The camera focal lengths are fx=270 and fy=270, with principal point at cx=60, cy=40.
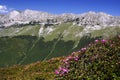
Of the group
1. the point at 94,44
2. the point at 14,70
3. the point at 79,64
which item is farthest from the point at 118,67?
the point at 14,70

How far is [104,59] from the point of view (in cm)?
1512

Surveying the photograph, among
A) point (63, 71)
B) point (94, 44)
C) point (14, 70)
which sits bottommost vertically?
point (14, 70)

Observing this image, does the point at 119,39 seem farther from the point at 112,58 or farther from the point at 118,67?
the point at 118,67

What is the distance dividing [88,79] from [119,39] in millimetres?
4517

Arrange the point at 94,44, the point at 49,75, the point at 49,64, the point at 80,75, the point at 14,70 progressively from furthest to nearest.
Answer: the point at 14,70, the point at 49,64, the point at 49,75, the point at 94,44, the point at 80,75

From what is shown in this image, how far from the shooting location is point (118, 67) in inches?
541

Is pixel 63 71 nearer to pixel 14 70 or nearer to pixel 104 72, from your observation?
pixel 104 72

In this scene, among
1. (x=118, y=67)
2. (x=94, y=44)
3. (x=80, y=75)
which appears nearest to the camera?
(x=118, y=67)

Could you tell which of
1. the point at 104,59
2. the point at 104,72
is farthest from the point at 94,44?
the point at 104,72

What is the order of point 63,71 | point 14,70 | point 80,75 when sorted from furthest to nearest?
point 14,70
point 63,71
point 80,75

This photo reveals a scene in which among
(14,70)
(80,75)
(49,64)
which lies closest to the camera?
(80,75)

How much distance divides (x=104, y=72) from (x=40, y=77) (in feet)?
23.8

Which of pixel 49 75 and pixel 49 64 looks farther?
pixel 49 64

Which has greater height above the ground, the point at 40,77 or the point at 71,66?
the point at 71,66
